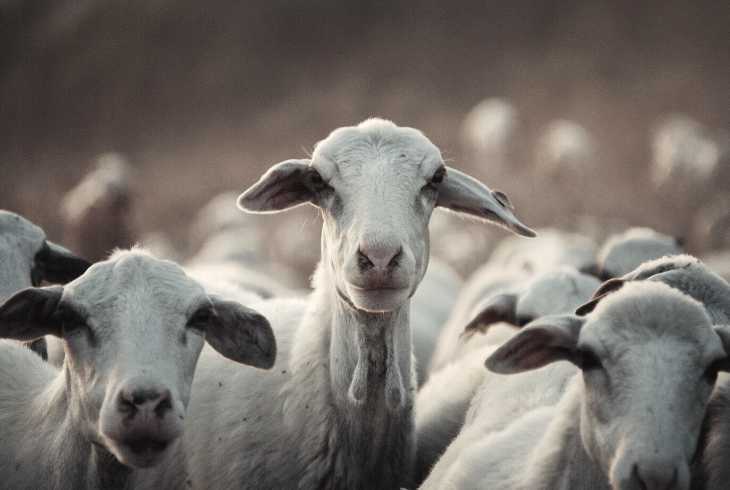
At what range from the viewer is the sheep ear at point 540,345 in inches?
144

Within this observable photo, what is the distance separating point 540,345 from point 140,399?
1.41 m

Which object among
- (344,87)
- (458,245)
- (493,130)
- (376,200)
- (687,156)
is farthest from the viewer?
(344,87)

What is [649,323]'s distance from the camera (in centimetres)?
347

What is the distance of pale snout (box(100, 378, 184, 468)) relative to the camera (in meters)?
3.60

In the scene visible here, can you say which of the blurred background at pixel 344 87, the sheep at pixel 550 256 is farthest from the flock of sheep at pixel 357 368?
the blurred background at pixel 344 87

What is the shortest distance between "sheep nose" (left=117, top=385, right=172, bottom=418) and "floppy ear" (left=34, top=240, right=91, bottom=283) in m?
1.93

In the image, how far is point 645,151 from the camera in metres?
30.8

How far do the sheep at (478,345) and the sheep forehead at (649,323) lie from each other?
1986mm

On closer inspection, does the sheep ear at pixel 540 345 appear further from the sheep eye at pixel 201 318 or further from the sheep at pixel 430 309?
the sheep at pixel 430 309

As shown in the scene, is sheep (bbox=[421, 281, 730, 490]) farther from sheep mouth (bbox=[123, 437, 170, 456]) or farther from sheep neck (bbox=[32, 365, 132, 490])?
sheep neck (bbox=[32, 365, 132, 490])

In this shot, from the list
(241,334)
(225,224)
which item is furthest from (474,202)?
(225,224)

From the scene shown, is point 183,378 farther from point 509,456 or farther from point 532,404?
point 532,404

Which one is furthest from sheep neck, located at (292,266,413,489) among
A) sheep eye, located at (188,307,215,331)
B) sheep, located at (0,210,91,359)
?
sheep, located at (0,210,91,359)

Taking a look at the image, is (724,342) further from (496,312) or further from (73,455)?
(496,312)
